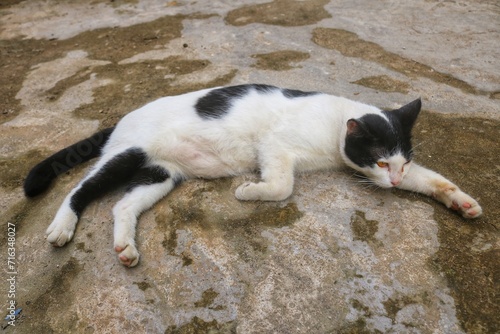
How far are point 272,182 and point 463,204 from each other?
1077 millimetres

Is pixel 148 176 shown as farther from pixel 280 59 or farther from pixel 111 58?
pixel 111 58

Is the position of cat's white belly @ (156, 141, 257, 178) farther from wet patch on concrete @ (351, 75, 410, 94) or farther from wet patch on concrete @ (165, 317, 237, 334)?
wet patch on concrete @ (351, 75, 410, 94)

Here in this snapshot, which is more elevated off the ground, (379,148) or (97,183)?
(379,148)

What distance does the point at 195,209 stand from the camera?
2227mm

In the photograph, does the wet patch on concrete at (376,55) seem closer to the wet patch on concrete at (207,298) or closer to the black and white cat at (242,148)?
the black and white cat at (242,148)

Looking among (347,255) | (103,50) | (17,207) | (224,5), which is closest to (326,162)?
(347,255)

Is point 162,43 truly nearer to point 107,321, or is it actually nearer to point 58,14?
point 58,14

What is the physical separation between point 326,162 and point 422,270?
921 millimetres

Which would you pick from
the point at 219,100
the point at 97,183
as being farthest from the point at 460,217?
the point at 97,183

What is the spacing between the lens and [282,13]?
5.14m

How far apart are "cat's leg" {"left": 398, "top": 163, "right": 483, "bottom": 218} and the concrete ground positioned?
0.06m

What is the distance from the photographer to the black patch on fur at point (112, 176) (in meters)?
2.31

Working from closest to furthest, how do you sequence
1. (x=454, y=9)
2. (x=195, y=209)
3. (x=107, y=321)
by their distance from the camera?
(x=107, y=321), (x=195, y=209), (x=454, y=9)

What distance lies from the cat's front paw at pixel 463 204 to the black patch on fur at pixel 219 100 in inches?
53.8
